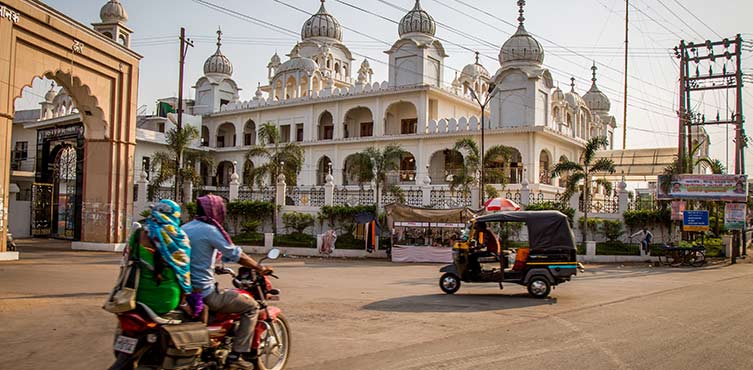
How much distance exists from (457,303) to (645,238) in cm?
1557

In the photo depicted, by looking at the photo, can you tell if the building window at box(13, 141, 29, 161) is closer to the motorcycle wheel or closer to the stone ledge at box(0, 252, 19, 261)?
the stone ledge at box(0, 252, 19, 261)

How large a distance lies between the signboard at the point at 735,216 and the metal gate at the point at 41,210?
30.6 meters

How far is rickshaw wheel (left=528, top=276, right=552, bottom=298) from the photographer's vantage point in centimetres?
1165

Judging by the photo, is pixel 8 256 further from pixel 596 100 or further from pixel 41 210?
pixel 596 100

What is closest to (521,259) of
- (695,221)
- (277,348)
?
(277,348)

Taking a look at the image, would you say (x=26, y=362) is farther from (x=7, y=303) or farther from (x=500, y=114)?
(x=500, y=114)

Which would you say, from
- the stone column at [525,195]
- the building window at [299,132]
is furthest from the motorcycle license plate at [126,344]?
the building window at [299,132]

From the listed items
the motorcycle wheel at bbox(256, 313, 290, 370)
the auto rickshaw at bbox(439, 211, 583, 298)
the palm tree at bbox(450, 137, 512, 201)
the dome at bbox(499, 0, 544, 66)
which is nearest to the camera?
the motorcycle wheel at bbox(256, 313, 290, 370)

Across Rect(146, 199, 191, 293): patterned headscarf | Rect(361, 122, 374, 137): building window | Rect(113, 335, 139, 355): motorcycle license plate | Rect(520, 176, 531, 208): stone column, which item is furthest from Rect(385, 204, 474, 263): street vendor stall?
Rect(361, 122, 374, 137): building window

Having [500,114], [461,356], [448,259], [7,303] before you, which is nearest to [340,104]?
[500,114]

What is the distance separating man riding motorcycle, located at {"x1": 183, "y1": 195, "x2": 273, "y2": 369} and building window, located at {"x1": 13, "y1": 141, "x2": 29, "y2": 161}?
3669 cm

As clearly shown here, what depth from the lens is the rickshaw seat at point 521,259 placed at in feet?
39.4

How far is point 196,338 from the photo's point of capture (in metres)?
4.73

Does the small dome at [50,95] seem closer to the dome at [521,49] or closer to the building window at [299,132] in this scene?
the building window at [299,132]
